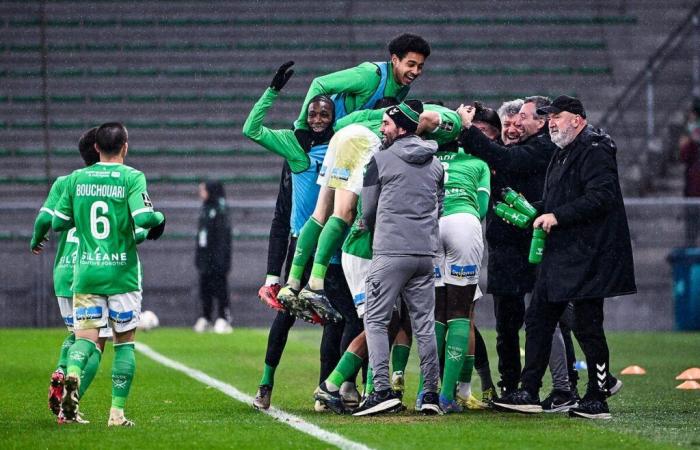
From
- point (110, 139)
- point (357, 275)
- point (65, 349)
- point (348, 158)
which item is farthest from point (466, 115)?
point (65, 349)

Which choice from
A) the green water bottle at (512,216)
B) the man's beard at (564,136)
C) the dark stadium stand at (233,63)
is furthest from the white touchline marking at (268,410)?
the dark stadium stand at (233,63)

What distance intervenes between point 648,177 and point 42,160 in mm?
10913

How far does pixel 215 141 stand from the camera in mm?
24984

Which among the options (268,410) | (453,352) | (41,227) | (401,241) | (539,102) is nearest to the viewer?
(401,241)

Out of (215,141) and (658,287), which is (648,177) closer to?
(658,287)

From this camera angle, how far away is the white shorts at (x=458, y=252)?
28.9 feet

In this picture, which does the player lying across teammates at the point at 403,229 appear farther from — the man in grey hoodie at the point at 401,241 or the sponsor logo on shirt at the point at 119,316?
the sponsor logo on shirt at the point at 119,316

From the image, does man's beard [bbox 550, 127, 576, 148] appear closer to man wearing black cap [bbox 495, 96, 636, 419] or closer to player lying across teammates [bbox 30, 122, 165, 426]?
man wearing black cap [bbox 495, 96, 636, 419]

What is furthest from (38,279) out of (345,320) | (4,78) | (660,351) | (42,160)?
(345,320)

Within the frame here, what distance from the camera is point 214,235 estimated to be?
20.4 m

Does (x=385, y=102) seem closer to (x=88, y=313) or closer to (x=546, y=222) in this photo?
(x=546, y=222)

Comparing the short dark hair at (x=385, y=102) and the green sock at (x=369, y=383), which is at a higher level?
the short dark hair at (x=385, y=102)

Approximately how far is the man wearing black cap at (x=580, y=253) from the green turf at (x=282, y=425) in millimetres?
327

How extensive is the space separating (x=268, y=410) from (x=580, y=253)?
2365 mm
